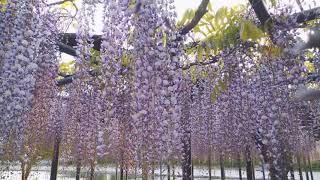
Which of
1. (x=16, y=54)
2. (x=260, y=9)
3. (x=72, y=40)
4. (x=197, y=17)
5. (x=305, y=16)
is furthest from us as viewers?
(x=72, y=40)

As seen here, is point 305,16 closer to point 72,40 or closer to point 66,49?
point 72,40

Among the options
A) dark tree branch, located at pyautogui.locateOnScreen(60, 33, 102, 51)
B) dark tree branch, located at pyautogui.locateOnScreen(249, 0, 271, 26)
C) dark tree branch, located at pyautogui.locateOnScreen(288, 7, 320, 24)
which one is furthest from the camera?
dark tree branch, located at pyautogui.locateOnScreen(60, 33, 102, 51)

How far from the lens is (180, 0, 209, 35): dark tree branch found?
3882 mm

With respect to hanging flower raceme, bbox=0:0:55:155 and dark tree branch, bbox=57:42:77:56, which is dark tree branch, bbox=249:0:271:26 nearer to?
hanging flower raceme, bbox=0:0:55:155

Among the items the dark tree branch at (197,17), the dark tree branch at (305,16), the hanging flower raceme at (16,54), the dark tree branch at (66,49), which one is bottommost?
the hanging flower raceme at (16,54)

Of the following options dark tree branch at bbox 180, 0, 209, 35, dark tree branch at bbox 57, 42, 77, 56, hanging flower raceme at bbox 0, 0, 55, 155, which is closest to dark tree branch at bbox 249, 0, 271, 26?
dark tree branch at bbox 180, 0, 209, 35

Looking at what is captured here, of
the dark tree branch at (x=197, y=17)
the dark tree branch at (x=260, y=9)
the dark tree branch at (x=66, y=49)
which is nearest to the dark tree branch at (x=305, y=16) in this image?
the dark tree branch at (x=260, y=9)

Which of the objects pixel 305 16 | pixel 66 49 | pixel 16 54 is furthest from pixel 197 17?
pixel 66 49

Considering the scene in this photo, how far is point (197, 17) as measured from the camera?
4137 mm

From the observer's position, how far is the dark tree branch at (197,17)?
3.88 meters

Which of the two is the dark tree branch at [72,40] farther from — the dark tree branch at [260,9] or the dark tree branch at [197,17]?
the dark tree branch at [260,9]

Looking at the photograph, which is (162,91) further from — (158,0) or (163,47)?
(158,0)

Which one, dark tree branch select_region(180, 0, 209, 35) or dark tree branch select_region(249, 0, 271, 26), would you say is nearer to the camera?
dark tree branch select_region(249, 0, 271, 26)

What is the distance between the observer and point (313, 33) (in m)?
1.57
